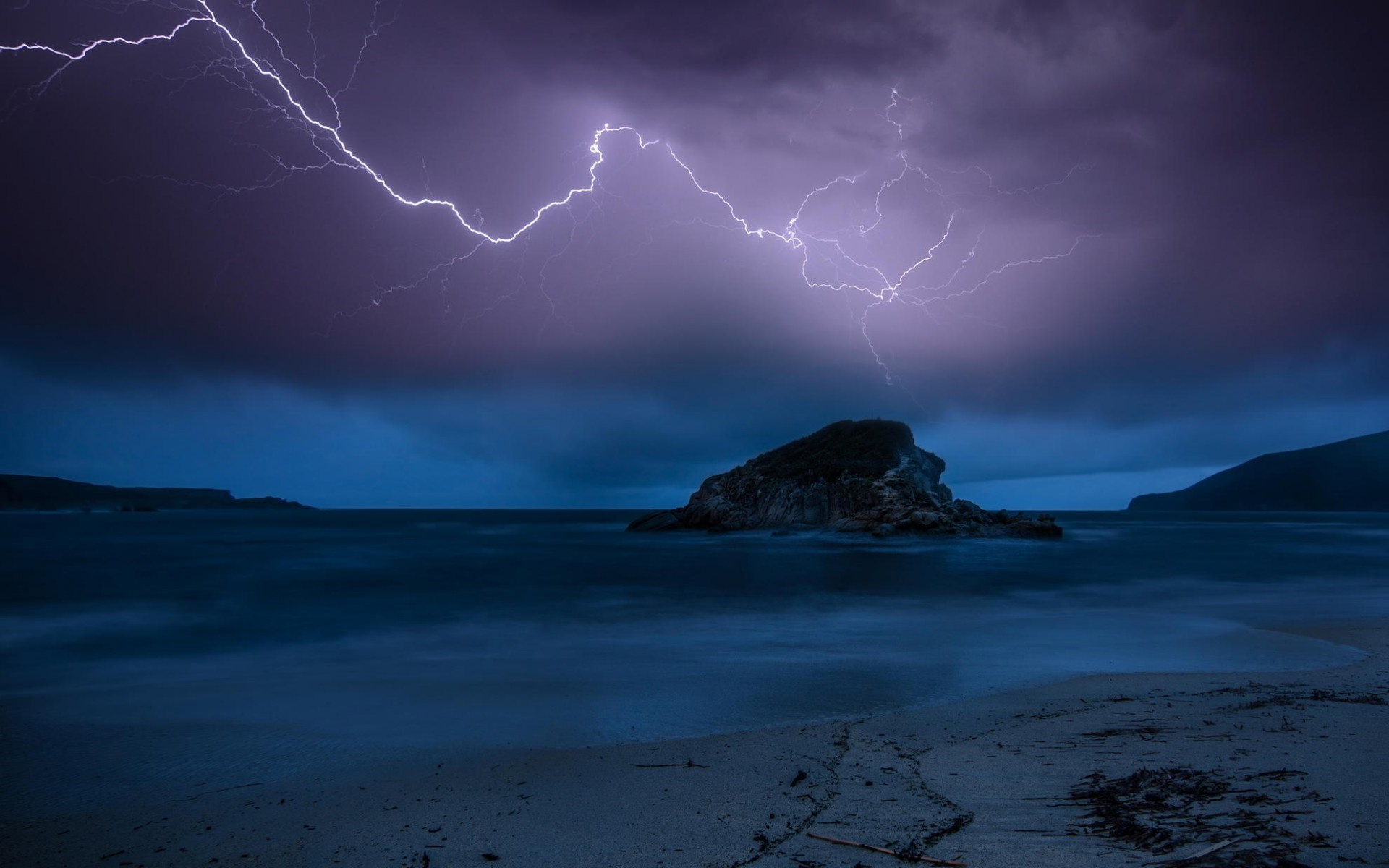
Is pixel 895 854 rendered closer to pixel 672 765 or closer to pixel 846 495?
pixel 672 765

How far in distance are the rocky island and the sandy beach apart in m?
47.8

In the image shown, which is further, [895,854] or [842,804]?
[842,804]

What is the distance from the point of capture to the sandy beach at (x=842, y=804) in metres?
4.34

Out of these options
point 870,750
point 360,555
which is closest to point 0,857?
point 870,750

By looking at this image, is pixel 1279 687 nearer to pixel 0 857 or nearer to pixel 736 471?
pixel 0 857

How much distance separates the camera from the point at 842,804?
521 centimetres

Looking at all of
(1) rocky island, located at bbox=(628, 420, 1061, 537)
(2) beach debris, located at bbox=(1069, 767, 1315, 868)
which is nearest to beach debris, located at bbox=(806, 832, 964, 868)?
(2) beach debris, located at bbox=(1069, 767, 1315, 868)

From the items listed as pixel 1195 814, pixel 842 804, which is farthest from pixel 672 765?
pixel 1195 814

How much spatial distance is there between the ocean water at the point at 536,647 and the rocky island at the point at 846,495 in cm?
1873

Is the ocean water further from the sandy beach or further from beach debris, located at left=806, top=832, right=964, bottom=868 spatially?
beach debris, located at left=806, top=832, right=964, bottom=868

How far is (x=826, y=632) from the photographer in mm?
15719

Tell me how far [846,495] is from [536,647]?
47.7m

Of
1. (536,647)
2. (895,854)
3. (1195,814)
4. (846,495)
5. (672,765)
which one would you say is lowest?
(536,647)

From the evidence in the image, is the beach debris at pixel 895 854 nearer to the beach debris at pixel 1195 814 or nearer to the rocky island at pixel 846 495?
the beach debris at pixel 1195 814
